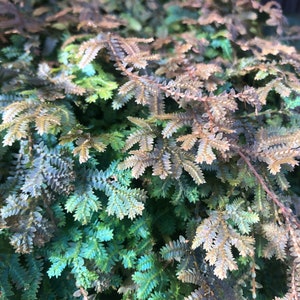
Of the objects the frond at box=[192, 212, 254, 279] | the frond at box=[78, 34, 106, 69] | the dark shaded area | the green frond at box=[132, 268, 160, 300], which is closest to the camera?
the frond at box=[192, 212, 254, 279]

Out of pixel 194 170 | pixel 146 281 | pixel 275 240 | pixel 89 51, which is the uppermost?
pixel 89 51

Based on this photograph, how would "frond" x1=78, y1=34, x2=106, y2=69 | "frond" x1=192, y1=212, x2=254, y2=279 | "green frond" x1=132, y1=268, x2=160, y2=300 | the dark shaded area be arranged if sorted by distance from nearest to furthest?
"frond" x1=192, y1=212, x2=254, y2=279 → "green frond" x1=132, y1=268, x2=160, y2=300 → "frond" x1=78, y1=34, x2=106, y2=69 → the dark shaded area

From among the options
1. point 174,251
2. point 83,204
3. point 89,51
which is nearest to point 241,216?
point 174,251

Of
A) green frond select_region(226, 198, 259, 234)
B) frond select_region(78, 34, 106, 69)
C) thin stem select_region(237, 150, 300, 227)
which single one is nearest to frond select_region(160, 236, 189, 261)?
green frond select_region(226, 198, 259, 234)

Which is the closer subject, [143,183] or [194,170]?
[194,170]

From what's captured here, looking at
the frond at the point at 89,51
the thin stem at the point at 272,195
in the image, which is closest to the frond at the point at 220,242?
the thin stem at the point at 272,195

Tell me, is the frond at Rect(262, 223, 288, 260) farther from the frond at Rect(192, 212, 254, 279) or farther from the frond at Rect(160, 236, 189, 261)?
the frond at Rect(160, 236, 189, 261)

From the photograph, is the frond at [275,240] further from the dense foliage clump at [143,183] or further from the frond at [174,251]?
the frond at [174,251]

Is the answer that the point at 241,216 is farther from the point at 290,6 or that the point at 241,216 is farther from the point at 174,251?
the point at 290,6

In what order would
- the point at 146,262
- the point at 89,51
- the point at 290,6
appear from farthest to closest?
1. the point at 290,6
2. the point at 89,51
3. the point at 146,262
